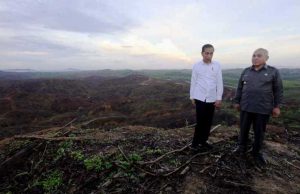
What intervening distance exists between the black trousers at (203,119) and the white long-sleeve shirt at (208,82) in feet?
0.41

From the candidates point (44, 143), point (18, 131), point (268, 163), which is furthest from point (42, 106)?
point (268, 163)

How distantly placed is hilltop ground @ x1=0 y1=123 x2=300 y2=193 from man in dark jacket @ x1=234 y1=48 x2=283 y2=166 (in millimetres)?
669

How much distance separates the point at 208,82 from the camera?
5164 millimetres

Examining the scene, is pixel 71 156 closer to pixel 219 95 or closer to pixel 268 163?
pixel 219 95

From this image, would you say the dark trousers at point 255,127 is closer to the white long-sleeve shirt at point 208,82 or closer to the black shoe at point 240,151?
the black shoe at point 240,151

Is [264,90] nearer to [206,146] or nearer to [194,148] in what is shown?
[206,146]

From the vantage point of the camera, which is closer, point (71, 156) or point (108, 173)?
point (108, 173)

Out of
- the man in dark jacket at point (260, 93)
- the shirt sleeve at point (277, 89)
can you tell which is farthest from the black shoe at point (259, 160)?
the shirt sleeve at point (277, 89)

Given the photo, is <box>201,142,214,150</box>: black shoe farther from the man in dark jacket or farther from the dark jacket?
the dark jacket

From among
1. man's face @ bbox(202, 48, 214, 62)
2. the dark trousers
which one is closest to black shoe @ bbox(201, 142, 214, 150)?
the dark trousers

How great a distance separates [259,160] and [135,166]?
2329 mm

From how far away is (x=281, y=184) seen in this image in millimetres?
4746

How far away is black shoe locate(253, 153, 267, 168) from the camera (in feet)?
17.2

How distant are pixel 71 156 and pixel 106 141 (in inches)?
34.8
